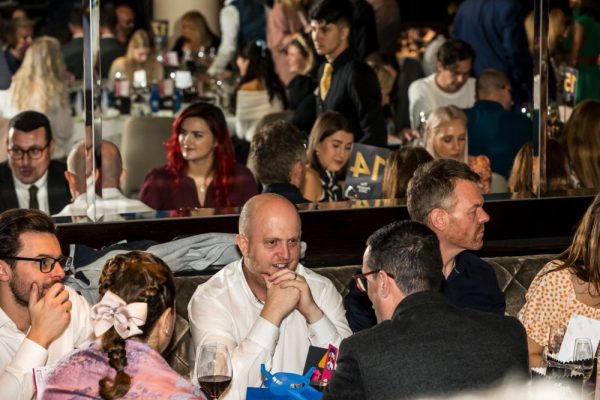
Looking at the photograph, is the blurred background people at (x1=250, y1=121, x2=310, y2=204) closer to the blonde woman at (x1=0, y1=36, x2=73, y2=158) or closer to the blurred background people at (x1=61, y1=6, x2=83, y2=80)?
the blonde woman at (x1=0, y1=36, x2=73, y2=158)

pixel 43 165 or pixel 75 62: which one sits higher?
pixel 75 62

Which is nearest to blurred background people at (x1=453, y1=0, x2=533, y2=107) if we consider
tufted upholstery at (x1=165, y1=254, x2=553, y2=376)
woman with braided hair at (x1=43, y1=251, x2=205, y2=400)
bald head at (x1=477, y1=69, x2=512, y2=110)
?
bald head at (x1=477, y1=69, x2=512, y2=110)

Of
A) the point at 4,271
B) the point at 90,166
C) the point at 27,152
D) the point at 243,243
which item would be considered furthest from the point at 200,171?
the point at 4,271

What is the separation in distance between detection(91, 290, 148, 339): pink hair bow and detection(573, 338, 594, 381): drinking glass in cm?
118

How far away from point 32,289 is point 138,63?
5.81m

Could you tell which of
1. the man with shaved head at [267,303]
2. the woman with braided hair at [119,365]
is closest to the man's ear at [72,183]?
the man with shaved head at [267,303]

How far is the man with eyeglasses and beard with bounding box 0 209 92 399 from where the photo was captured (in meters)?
3.41

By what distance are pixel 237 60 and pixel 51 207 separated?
15.6ft

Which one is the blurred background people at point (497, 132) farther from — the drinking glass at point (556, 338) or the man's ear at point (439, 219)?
the drinking glass at point (556, 338)

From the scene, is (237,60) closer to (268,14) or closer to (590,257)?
(268,14)

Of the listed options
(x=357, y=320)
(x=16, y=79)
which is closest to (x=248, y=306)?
(x=357, y=320)

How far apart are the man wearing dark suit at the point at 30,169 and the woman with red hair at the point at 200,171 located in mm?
545

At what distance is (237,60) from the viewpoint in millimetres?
9844

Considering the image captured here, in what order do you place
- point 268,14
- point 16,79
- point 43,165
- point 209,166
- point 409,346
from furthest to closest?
1. point 268,14
2. point 16,79
3. point 209,166
4. point 43,165
5. point 409,346
